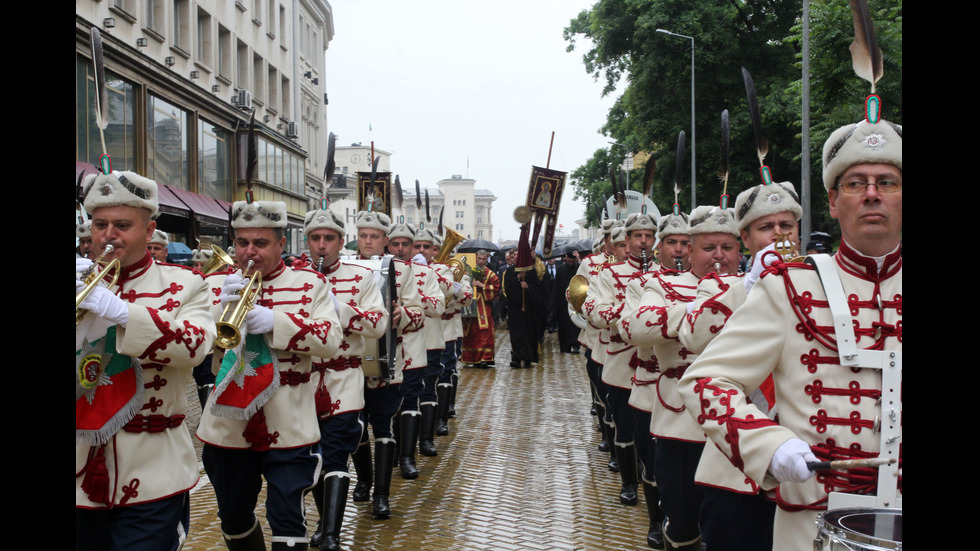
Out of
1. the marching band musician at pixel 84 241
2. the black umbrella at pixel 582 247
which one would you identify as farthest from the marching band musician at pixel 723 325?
the black umbrella at pixel 582 247

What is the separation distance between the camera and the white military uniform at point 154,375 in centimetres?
367

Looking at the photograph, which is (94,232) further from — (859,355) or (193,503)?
(193,503)

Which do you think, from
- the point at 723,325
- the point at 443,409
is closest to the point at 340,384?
the point at 723,325

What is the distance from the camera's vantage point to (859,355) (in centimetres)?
269

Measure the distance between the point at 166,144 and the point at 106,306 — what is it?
20.5 meters

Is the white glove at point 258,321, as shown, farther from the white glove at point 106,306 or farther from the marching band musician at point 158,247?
the marching band musician at point 158,247

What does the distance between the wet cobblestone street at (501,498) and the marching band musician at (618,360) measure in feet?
1.05

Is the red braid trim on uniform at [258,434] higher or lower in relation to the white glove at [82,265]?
lower

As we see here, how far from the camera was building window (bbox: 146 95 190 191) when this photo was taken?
2130 centimetres

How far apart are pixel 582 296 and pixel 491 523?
241cm

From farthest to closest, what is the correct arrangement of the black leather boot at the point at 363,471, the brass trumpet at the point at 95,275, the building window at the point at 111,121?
the building window at the point at 111,121, the black leather boot at the point at 363,471, the brass trumpet at the point at 95,275

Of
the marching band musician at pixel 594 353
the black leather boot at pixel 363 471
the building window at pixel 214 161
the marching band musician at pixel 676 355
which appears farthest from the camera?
the building window at pixel 214 161

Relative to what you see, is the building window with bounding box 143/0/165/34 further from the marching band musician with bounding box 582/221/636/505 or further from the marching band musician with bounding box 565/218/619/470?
the marching band musician with bounding box 582/221/636/505
